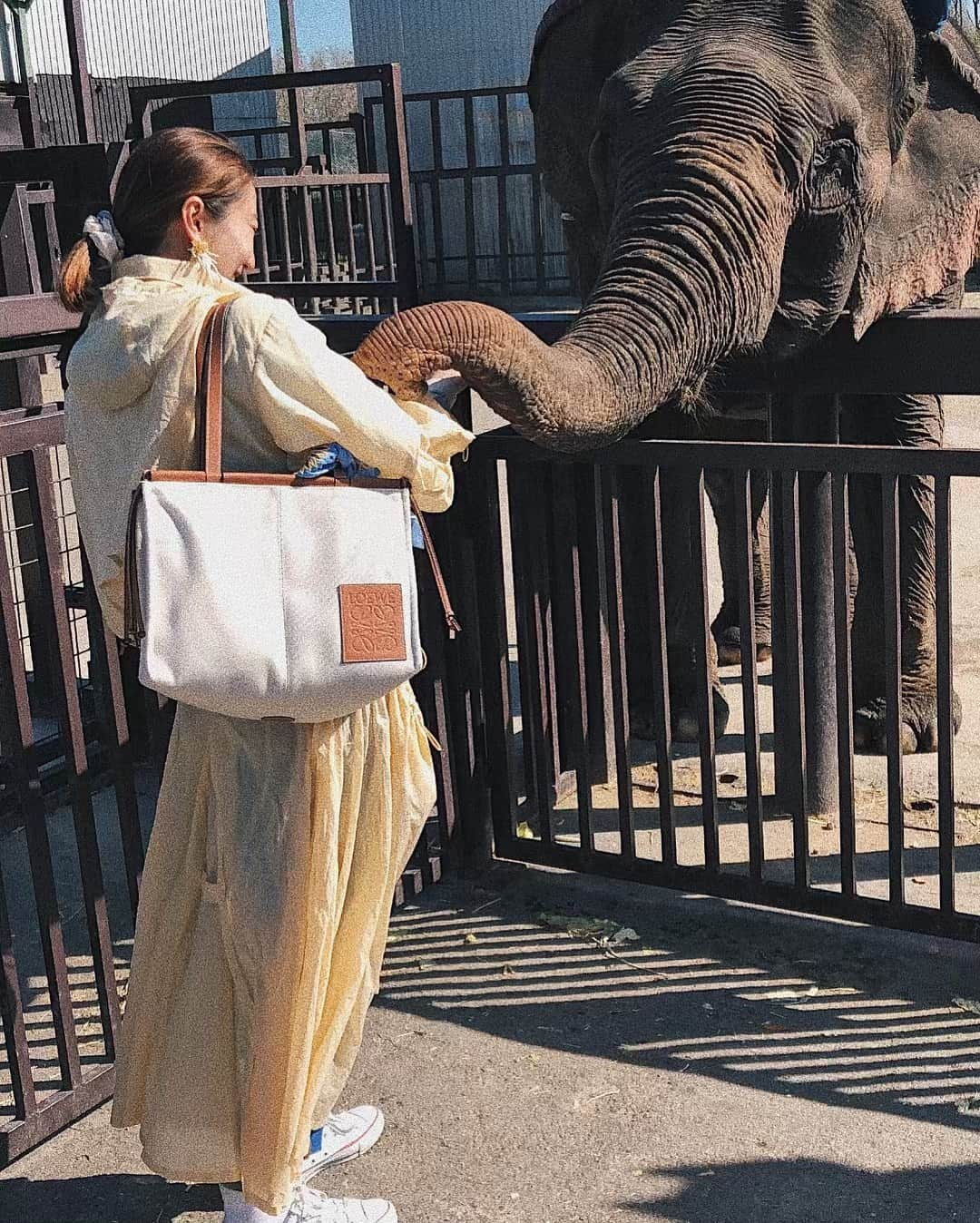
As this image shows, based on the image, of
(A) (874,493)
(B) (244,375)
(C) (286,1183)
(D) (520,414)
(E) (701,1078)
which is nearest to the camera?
(B) (244,375)

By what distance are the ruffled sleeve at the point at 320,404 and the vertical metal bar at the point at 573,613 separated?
184 cm

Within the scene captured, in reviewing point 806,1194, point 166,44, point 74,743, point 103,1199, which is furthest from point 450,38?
point 806,1194

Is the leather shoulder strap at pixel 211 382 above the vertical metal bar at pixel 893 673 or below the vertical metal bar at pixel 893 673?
above

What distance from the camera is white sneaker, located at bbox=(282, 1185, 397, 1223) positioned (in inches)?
126

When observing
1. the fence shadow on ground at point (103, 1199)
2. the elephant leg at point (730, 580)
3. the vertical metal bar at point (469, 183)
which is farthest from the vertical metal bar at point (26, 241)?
the vertical metal bar at point (469, 183)

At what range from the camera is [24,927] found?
477 centimetres

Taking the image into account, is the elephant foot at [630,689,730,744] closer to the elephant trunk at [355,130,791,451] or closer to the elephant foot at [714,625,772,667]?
the elephant foot at [714,625,772,667]

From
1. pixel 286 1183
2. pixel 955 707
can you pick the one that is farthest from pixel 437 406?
pixel 955 707

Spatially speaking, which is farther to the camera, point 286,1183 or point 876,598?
point 876,598

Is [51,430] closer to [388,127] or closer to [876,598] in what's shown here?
[388,127]

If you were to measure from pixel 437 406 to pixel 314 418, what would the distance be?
0.46 metres

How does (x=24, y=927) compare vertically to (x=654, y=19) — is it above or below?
below

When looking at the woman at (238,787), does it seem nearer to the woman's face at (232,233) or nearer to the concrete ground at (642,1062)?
the woman's face at (232,233)

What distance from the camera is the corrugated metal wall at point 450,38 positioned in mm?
26719
